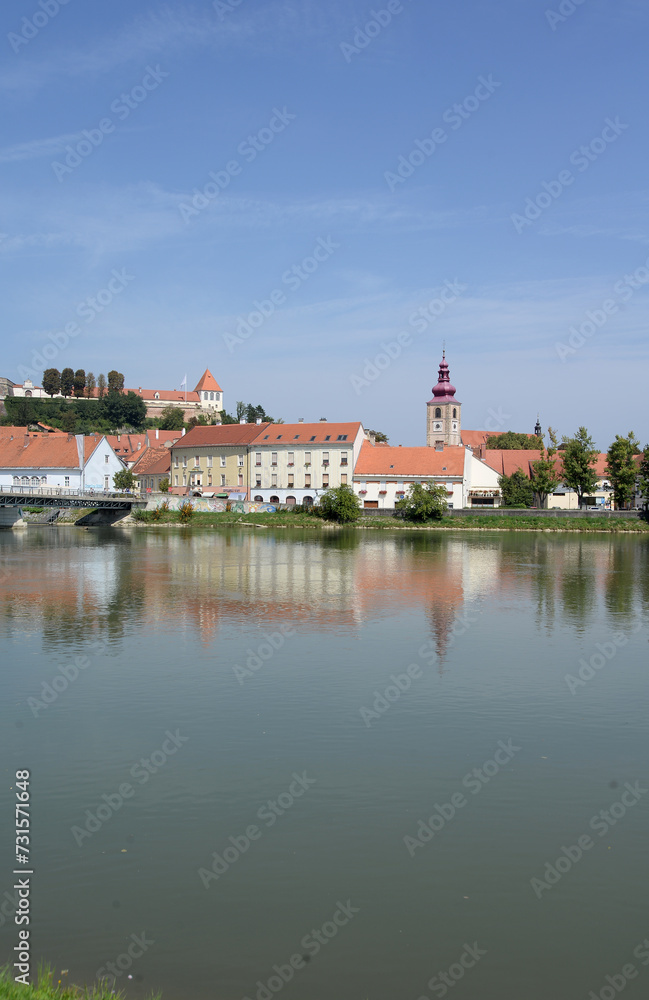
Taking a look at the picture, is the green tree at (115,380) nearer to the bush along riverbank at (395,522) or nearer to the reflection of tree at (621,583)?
the bush along riverbank at (395,522)

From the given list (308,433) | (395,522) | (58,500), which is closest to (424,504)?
(395,522)

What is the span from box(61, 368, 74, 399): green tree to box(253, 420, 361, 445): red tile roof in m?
91.8

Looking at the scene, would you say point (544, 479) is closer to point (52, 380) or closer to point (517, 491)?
point (517, 491)

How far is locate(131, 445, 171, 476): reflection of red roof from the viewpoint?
317 feet

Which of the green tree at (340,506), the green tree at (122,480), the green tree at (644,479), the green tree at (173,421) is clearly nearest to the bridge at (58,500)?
the green tree at (122,480)

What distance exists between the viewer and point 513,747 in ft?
43.2

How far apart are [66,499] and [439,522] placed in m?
30.6

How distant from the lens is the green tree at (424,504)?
2827 inches

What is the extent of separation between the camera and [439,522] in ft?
236

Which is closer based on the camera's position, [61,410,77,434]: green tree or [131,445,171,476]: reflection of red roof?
[131,445,171,476]: reflection of red roof

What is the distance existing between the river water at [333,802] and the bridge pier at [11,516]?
1973 inches

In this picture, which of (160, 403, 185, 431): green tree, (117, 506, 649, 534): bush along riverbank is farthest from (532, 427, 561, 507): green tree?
(160, 403, 185, 431): green tree

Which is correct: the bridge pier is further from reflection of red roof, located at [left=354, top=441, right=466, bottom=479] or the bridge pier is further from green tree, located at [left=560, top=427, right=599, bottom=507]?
green tree, located at [left=560, top=427, right=599, bottom=507]

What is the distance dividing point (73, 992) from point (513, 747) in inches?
Result: 314
